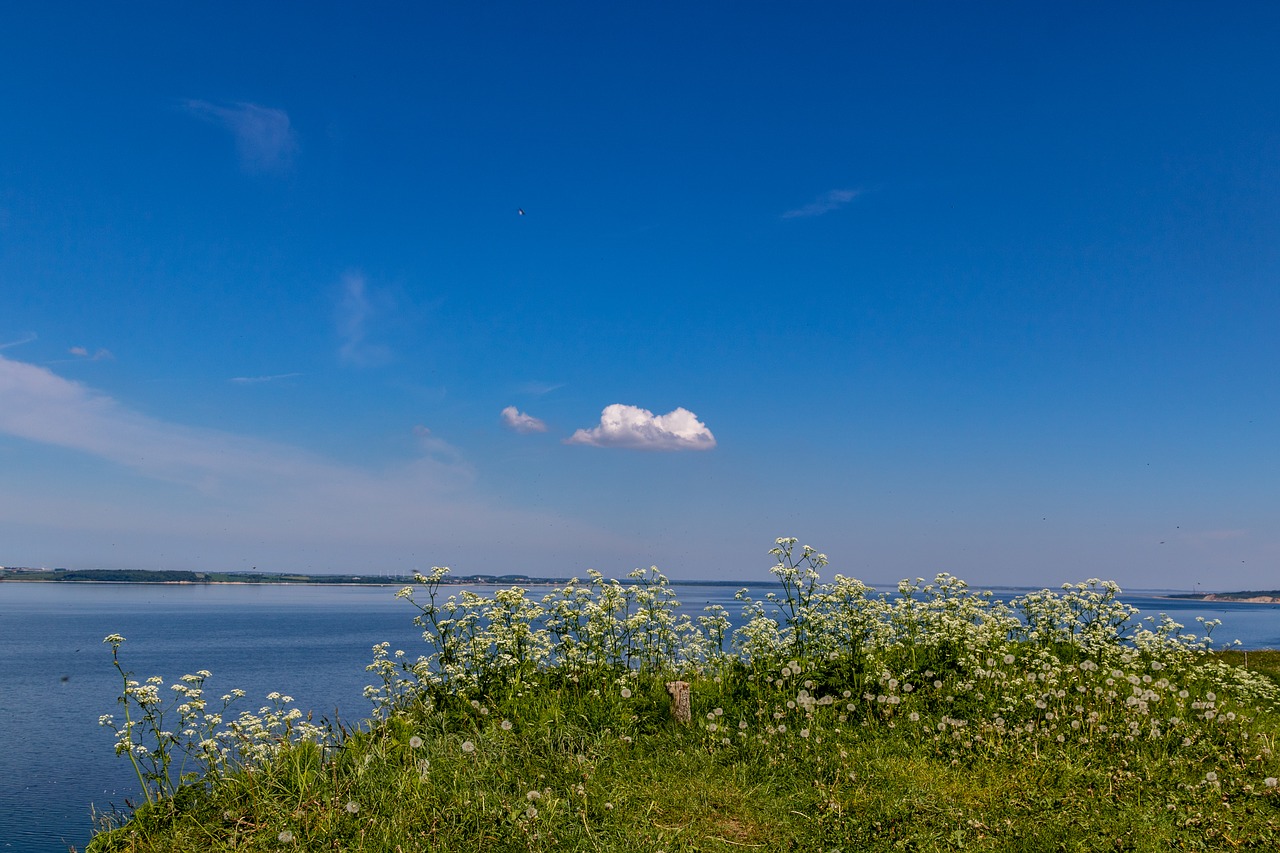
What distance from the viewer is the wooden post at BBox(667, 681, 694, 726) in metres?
8.30

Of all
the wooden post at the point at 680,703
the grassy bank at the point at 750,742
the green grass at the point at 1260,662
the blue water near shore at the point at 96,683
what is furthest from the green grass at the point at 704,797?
the green grass at the point at 1260,662

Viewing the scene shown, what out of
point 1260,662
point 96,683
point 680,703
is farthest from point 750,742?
point 96,683

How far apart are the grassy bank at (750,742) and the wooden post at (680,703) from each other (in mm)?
104

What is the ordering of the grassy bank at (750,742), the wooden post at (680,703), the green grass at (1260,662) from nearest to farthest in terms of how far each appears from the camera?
the grassy bank at (750,742)
the wooden post at (680,703)
the green grass at (1260,662)

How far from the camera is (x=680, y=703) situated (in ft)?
27.4

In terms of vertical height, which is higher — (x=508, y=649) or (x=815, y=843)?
(x=508, y=649)

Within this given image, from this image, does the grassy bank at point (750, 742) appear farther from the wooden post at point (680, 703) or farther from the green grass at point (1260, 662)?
the green grass at point (1260, 662)

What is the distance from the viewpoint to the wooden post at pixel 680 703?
27.2ft

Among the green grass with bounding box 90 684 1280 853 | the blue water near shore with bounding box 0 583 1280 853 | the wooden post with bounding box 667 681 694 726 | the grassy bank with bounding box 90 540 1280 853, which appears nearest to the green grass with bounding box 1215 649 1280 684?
the grassy bank with bounding box 90 540 1280 853

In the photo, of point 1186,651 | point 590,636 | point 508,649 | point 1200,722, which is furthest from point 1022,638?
point 508,649

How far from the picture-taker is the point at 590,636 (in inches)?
377

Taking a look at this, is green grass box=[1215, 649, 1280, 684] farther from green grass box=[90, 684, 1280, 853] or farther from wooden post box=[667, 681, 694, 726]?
wooden post box=[667, 681, 694, 726]

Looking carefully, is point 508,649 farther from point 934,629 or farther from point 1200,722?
point 1200,722

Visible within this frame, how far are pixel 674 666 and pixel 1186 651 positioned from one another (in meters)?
7.25
